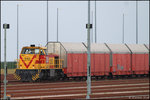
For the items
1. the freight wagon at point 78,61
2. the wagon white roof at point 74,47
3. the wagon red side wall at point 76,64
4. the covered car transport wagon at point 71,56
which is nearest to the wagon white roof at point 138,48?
the freight wagon at point 78,61

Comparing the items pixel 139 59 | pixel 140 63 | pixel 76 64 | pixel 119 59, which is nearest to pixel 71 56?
pixel 76 64

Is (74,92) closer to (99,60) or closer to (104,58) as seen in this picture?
(99,60)

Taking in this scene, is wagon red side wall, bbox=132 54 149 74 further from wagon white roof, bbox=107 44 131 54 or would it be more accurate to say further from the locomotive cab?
the locomotive cab

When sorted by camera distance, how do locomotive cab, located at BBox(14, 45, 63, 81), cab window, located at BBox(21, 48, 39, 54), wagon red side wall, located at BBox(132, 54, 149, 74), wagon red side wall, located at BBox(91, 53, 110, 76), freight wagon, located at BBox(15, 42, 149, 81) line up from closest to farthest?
locomotive cab, located at BBox(14, 45, 63, 81)
freight wagon, located at BBox(15, 42, 149, 81)
cab window, located at BBox(21, 48, 39, 54)
wagon red side wall, located at BBox(91, 53, 110, 76)
wagon red side wall, located at BBox(132, 54, 149, 74)

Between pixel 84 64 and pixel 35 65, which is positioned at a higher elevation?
pixel 35 65

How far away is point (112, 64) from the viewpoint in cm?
4131

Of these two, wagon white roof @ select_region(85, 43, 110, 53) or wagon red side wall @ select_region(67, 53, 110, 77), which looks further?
wagon white roof @ select_region(85, 43, 110, 53)

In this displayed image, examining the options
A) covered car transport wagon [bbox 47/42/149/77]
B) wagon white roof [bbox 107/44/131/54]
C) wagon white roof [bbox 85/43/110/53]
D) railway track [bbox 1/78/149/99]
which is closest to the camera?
railway track [bbox 1/78/149/99]

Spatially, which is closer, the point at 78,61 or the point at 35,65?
the point at 35,65

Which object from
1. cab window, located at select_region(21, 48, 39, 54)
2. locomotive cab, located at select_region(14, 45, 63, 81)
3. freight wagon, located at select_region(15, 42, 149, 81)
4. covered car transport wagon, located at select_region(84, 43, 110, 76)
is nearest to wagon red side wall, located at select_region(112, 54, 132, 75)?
freight wagon, located at select_region(15, 42, 149, 81)

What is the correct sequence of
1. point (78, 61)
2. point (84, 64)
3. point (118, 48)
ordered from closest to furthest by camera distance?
point (78, 61)
point (84, 64)
point (118, 48)

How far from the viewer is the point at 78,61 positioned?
125 feet

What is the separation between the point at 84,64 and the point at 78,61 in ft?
2.75

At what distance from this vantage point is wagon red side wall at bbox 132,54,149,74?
4341cm
